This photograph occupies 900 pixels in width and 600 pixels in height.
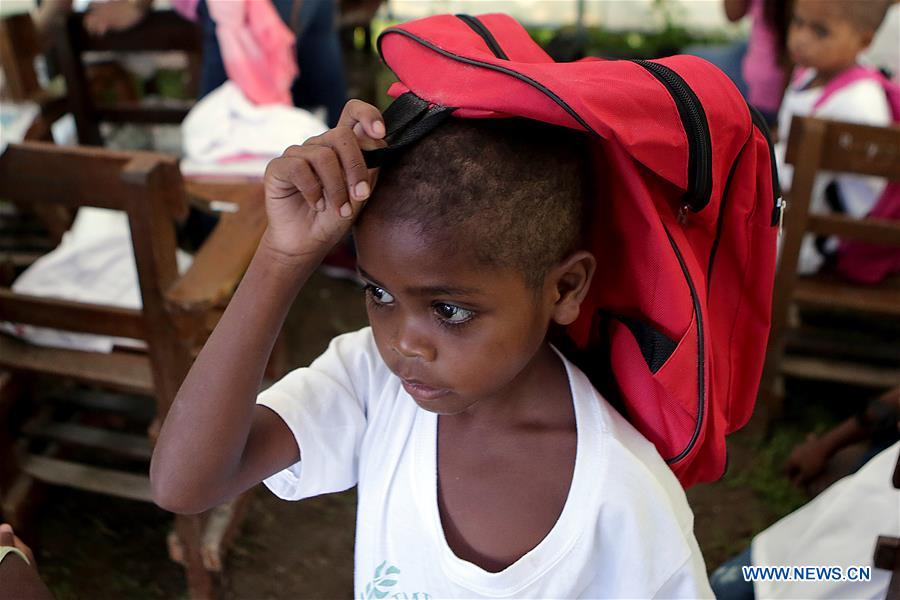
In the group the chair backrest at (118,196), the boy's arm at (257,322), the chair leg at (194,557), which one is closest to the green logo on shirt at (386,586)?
the boy's arm at (257,322)

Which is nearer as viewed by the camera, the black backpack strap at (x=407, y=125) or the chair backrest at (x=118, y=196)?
the black backpack strap at (x=407, y=125)

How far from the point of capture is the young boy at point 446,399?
0.88 metres

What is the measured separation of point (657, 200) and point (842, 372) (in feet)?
6.09

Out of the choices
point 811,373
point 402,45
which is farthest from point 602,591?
point 811,373

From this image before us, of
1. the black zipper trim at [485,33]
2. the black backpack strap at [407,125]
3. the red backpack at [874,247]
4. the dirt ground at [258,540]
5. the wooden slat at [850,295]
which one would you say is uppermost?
the black zipper trim at [485,33]

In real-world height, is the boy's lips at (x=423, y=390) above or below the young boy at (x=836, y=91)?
above

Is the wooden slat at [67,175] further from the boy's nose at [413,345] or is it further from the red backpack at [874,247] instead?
the red backpack at [874,247]

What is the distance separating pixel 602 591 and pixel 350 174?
0.59 m

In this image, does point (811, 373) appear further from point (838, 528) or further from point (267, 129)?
point (267, 129)

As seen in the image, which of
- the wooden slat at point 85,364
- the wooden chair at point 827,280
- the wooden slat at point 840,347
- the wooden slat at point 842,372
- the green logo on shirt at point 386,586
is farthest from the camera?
the wooden slat at point 840,347

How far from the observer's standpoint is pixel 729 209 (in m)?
0.98

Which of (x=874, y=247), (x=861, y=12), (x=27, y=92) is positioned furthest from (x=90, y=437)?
(x=861, y=12)

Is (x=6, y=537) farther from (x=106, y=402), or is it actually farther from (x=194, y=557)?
(x=106, y=402)

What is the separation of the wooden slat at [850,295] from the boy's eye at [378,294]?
175 cm
